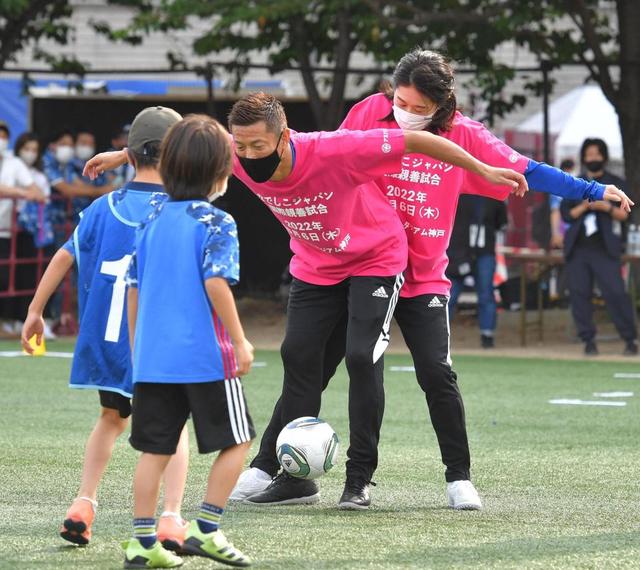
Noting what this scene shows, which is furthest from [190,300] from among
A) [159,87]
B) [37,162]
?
[159,87]

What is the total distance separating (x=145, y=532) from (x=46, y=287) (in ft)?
3.53

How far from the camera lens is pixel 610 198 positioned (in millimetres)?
5805

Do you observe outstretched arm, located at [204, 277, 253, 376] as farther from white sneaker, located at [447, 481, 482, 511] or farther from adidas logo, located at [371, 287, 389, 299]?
white sneaker, located at [447, 481, 482, 511]

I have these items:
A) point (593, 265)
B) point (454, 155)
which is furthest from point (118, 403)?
point (593, 265)

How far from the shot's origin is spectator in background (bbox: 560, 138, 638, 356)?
14.2 meters

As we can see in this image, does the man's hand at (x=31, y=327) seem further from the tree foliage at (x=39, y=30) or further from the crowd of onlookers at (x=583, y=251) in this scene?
the tree foliage at (x=39, y=30)

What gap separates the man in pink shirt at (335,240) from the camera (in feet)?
18.3

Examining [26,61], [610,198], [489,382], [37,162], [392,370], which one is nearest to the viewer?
[610,198]

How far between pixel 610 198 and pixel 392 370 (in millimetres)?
7070

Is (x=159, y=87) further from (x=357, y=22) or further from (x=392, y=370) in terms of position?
(x=392, y=370)

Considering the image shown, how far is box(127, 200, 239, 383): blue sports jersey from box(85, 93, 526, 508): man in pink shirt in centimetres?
100

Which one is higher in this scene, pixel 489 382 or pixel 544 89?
pixel 544 89

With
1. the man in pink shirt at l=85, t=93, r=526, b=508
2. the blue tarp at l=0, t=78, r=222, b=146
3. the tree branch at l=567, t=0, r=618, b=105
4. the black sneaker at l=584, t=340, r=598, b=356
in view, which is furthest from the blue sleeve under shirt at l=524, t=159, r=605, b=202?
the blue tarp at l=0, t=78, r=222, b=146

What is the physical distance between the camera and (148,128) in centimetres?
515
